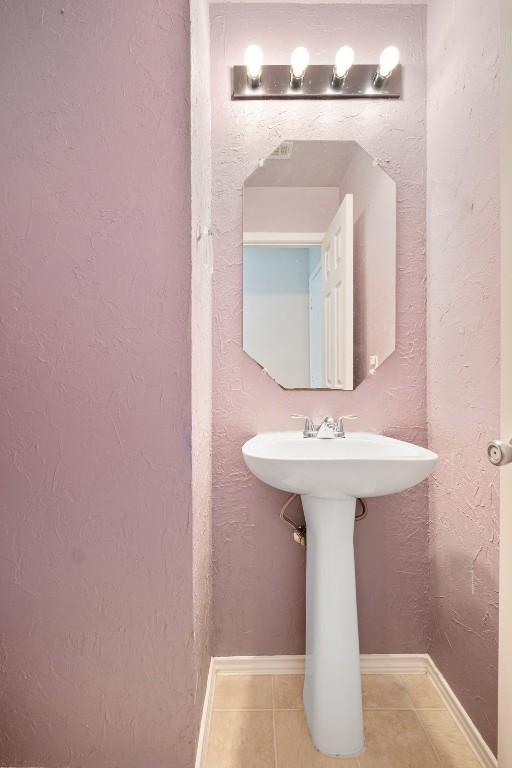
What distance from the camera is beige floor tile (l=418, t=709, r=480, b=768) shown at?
3.79 feet

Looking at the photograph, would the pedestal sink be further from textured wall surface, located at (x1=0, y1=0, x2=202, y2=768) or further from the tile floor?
textured wall surface, located at (x1=0, y1=0, x2=202, y2=768)

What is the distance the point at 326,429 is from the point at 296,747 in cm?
86

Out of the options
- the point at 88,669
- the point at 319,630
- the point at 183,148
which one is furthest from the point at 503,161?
the point at 88,669

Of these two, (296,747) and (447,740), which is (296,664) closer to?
(296,747)

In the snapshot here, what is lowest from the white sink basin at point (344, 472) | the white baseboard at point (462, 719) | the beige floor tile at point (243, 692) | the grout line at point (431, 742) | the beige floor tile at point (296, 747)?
the beige floor tile at point (243, 692)

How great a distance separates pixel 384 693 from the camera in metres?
1.42

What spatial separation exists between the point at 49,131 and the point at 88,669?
4.12ft

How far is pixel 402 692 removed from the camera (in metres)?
1.42

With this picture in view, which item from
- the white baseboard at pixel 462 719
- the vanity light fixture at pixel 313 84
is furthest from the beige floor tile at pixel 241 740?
the vanity light fixture at pixel 313 84

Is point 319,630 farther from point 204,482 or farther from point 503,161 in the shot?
point 503,161

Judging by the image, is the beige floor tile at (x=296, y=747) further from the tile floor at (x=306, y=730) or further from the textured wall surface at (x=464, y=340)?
the textured wall surface at (x=464, y=340)

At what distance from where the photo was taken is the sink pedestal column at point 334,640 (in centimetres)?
118

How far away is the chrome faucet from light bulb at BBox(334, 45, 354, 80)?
1129 mm

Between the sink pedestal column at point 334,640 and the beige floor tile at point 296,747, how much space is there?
2 cm
